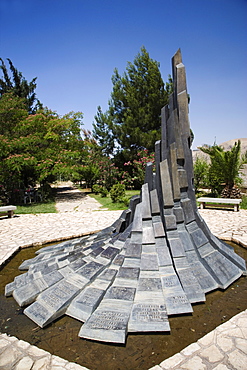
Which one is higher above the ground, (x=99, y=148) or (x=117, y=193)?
(x=99, y=148)

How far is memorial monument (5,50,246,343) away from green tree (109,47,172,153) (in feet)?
48.8

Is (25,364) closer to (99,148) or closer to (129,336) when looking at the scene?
(129,336)

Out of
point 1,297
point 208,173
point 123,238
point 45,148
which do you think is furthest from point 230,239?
point 45,148

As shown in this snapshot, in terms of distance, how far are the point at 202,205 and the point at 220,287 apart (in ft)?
23.7

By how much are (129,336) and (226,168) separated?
36.4 ft

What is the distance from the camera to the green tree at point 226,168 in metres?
12.1

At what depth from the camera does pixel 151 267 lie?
3.39 meters

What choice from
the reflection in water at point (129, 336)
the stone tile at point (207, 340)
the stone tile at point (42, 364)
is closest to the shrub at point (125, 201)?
the reflection in water at point (129, 336)

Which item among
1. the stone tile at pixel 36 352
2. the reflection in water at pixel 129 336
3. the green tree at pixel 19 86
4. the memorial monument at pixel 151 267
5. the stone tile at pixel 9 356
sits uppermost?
the green tree at pixel 19 86

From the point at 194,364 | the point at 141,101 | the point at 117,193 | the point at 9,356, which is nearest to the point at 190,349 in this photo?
the point at 194,364

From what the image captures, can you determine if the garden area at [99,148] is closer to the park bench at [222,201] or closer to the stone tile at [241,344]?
the park bench at [222,201]

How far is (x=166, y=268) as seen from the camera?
3.40 metres

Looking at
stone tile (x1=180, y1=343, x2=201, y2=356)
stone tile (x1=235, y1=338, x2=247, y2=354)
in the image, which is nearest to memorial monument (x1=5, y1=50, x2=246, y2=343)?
stone tile (x1=180, y1=343, x2=201, y2=356)

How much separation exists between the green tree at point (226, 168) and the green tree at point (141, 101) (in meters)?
6.43
